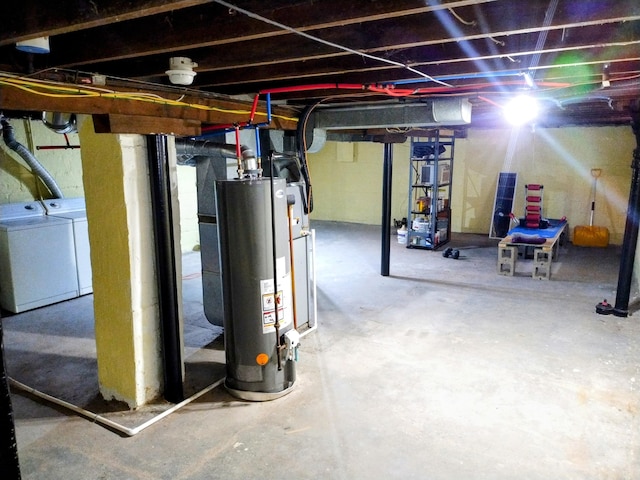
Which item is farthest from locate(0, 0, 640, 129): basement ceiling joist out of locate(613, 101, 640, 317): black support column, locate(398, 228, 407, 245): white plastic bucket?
locate(398, 228, 407, 245): white plastic bucket

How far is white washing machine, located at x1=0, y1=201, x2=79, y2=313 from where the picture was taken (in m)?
4.86

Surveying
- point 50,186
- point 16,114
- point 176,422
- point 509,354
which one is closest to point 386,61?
point 176,422

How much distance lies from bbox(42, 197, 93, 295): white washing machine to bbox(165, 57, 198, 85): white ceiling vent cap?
3.73 m

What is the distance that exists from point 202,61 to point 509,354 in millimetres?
3165

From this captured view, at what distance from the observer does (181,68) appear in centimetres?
221

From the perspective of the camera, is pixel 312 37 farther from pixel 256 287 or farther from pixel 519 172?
pixel 519 172

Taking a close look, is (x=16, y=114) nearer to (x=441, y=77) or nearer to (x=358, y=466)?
(x=441, y=77)

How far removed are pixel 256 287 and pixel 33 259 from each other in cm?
329

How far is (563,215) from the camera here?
848 cm

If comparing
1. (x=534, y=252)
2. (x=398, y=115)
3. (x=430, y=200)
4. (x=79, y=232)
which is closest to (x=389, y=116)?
(x=398, y=115)

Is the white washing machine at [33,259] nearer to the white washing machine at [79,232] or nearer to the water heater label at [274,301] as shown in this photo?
the white washing machine at [79,232]

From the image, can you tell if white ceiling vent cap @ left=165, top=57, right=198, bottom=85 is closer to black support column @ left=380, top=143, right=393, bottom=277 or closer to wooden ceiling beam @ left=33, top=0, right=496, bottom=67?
wooden ceiling beam @ left=33, top=0, right=496, bottom=67

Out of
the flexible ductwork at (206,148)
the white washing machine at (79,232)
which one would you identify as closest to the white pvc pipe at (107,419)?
the flexible ductwork at (206,148)

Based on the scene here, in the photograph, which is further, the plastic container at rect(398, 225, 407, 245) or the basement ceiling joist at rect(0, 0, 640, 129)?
the plastic container at rect(398, 225, 407, 245)
